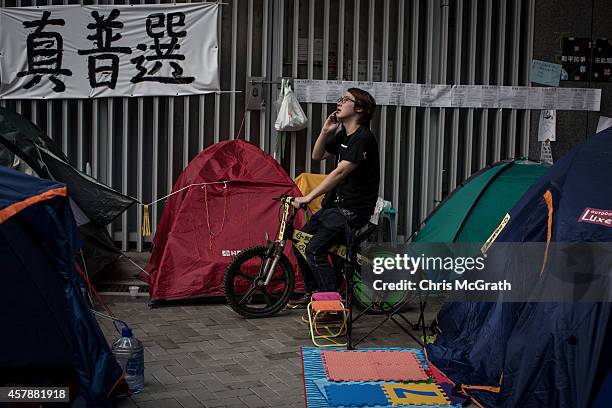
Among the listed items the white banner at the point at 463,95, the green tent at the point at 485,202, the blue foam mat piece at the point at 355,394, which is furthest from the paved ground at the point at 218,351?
the white banner at the point at 463,95

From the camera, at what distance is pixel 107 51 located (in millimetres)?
8406

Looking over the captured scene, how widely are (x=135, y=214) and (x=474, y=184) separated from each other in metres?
3.71

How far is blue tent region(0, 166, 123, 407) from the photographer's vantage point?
13.6ft

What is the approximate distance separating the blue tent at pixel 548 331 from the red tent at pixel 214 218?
7.81ft

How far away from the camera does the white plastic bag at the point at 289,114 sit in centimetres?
827

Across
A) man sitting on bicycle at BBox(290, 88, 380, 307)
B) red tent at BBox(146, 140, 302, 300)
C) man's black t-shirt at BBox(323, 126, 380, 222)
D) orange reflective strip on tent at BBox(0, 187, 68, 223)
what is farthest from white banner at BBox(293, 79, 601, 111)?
orange reflective strip on tent at BBox(0, 187, 68, 223)

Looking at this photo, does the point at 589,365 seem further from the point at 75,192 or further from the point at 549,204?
the point at 75,192

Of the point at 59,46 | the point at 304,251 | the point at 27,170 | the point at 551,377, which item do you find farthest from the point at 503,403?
the point at 59,46

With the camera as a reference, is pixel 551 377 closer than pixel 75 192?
Yes

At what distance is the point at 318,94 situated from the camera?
855 centimetres

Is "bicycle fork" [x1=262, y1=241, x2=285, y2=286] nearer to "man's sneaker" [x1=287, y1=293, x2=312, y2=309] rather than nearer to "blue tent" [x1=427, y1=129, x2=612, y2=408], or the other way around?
"man's sneaker" [x1=287, y1=293, x2=312, y2=309]

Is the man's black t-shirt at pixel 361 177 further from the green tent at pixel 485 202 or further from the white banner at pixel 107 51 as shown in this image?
the white banner at pixel 107 51

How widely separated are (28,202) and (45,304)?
0.76 m

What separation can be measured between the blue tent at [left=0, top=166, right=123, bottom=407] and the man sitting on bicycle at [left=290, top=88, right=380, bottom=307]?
223 cm
